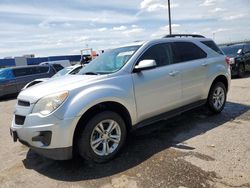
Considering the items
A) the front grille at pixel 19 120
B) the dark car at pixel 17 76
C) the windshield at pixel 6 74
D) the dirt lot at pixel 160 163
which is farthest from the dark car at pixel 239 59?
the front grille at pixel 19 120

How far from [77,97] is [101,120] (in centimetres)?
50

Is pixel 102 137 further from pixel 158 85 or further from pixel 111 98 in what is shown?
pixel 158 85

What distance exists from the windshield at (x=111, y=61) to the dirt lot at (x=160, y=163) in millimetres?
1378

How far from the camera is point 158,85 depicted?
15.3ft

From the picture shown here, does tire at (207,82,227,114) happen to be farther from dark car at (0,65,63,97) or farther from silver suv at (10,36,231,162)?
dark car at (0,65,63,97)

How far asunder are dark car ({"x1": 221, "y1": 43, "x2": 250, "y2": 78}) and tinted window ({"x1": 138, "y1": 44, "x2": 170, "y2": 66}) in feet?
28.7

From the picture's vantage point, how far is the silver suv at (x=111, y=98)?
12.0ft

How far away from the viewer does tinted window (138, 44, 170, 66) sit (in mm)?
4768

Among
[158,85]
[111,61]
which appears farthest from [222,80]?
[111,61]

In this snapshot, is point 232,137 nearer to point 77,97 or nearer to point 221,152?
point 221,152

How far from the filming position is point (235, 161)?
3756 millimetres

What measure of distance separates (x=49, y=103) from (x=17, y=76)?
11.2 m

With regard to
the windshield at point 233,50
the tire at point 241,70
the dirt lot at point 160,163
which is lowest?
the dirt lot at point 160,163

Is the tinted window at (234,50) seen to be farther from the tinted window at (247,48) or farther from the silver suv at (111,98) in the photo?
the silver suv at (111,98)
